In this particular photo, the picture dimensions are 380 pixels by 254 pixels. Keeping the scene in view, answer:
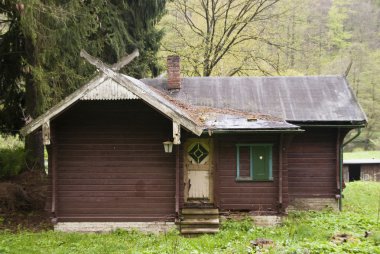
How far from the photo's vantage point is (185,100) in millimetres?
13914

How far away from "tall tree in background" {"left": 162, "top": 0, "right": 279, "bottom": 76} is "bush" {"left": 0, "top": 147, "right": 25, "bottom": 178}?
12.2 m

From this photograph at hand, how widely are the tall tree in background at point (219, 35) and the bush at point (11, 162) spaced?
40.1 ft

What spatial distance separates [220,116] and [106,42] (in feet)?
23.2

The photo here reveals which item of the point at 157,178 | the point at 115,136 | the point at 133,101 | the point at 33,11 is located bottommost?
the point at 157,178

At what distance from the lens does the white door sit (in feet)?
40.3

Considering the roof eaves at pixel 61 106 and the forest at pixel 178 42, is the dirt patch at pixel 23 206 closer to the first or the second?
the forest at pixel 178 42

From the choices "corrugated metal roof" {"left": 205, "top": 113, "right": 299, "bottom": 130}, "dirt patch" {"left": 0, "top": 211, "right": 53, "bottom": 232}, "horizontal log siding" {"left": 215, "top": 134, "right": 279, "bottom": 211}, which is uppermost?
"corrugated metal roof" {"left": 205, "top": 113, "right": 299, "bottom": 130}

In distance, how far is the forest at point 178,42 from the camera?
516 inches

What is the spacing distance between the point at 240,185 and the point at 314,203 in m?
2.93

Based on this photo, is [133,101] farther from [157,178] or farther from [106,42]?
[106,42]

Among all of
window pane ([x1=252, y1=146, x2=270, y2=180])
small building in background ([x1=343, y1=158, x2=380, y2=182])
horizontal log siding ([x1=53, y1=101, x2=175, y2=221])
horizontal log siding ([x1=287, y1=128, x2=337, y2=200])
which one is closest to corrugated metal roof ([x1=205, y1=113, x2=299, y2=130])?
window pane ([x1=252, y1=146, x2=270, y2=180])

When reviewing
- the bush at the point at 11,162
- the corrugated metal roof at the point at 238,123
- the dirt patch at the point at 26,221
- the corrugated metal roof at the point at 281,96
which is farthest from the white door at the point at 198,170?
the bush at the point at 11,162

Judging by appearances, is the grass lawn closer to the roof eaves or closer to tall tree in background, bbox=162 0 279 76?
the roof eaves

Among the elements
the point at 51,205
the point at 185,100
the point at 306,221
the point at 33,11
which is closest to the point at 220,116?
the point at 185,100
